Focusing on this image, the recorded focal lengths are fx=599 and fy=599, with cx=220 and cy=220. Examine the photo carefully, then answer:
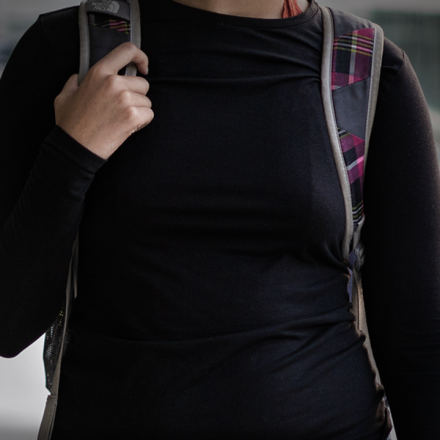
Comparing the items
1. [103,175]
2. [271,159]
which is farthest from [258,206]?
[103,175]

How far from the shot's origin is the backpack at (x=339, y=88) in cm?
82

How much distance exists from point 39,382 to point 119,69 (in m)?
1.34

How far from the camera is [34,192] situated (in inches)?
29.9

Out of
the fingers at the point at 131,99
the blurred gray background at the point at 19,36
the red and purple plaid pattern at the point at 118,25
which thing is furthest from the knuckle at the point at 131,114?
the blurred gray background at the point at 19,36

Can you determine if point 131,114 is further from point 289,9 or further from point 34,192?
point 289,9

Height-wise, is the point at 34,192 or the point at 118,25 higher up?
the point at 118,25

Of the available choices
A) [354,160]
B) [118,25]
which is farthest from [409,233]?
[118,25]

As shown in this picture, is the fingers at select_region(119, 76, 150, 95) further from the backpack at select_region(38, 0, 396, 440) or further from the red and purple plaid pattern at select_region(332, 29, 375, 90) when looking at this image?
the red and purple plaid pattern at select_region(332, 29, 375, 90)

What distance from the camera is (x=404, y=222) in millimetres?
859

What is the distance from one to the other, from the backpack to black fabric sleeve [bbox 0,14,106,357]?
0.16 ft

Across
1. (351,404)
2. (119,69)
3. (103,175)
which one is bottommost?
(351,404)

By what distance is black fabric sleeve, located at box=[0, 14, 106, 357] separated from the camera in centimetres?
75

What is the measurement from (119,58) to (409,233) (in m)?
0.47

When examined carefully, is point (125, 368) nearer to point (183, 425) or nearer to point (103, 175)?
point (183, 425)
